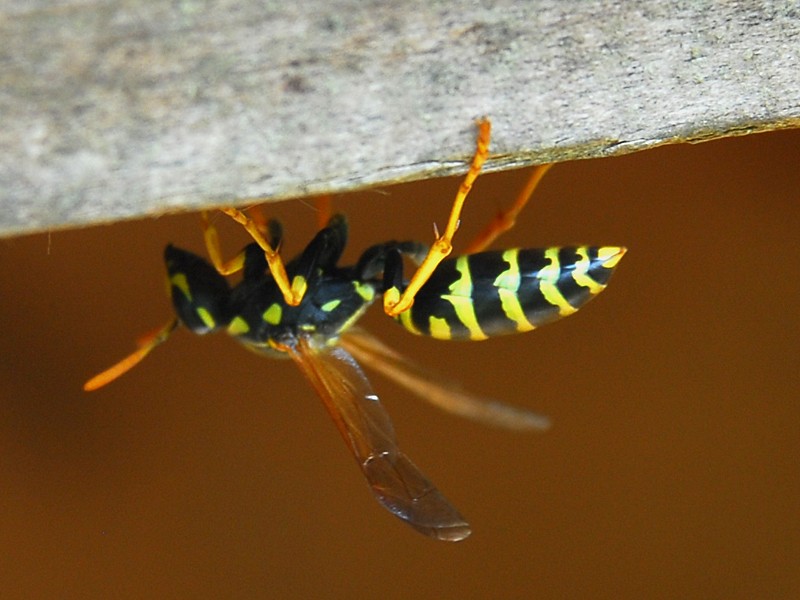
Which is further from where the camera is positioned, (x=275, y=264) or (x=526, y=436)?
(x=526, y=436)

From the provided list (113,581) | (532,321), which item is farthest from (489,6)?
(113,581)

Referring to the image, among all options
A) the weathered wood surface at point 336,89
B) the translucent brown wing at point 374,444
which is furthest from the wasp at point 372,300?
the weathered wood surface at point 336,89

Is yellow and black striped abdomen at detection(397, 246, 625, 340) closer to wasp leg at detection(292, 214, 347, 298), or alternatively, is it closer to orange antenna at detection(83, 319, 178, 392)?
wasp leg at detection(292, 214, 347, 298)

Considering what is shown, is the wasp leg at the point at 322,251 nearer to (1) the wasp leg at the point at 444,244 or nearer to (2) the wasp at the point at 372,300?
(2) the wasp at the point at 372,300

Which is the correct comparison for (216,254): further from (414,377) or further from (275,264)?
(414,377)

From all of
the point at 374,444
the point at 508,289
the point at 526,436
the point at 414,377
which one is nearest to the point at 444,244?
the point at 508,289

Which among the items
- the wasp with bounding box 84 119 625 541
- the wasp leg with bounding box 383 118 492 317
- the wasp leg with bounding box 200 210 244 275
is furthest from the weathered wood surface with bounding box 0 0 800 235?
the wasp leg with bounding box 200 210 244 275

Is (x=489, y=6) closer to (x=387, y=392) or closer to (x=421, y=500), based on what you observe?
(x=421, y=500)
